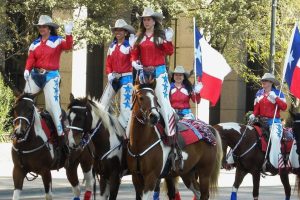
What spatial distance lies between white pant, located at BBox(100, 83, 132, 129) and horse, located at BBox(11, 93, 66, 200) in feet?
3.77

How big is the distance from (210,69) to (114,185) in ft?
21.6

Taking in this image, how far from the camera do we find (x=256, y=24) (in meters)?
33.7

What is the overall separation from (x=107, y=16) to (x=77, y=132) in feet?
58.0

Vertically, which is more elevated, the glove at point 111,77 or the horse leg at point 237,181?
the glove at point 111,77

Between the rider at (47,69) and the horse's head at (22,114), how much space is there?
0.81m

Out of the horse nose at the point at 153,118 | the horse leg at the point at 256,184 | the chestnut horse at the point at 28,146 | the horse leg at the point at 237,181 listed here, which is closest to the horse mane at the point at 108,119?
the chestnut horse at the point at 28,146

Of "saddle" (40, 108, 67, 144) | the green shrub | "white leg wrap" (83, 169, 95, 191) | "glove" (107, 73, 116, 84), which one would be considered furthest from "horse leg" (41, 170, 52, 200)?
the green shrub

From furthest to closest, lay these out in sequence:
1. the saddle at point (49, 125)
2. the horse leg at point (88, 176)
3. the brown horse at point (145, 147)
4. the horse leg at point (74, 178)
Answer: the horse leg at point (74, 178)
the horse leg at point (88, 176)
the saddle at point (49, 125)
the brown horse at point (145, 147)

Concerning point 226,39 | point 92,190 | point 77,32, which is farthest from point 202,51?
point 226,39

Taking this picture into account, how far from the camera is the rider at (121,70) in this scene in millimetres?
14284

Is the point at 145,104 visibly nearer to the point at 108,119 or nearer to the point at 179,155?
the point at 179,155

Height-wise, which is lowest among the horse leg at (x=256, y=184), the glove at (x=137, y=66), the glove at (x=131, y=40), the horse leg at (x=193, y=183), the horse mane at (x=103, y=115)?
the horse leg at (x=256, y=184)

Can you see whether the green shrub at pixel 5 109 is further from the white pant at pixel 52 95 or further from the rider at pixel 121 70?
the rider at pixel 121 70

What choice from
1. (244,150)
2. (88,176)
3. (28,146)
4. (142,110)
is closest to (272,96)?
(244,150)
